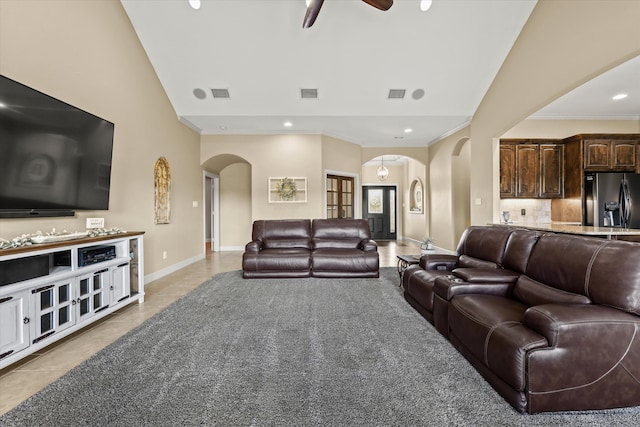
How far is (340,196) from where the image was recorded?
745 cm

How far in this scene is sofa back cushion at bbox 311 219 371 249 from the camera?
4.95 meters

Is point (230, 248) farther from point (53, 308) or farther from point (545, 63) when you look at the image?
point (545, 63)

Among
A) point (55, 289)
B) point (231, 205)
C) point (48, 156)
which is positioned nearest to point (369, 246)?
point (55, 289)

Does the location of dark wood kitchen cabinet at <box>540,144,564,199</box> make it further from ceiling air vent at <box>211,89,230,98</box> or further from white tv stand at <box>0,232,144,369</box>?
white tv stand at <box>0,232,144,369</box>

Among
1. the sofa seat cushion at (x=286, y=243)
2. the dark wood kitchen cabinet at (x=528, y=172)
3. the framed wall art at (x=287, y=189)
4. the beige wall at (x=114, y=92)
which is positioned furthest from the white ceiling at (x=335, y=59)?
the sofa seat cushion at (x=286, y=243)

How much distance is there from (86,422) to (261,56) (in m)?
4.71

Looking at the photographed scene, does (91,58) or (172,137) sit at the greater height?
(91,58)

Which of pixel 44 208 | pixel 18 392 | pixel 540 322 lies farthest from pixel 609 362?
pixel 44 208

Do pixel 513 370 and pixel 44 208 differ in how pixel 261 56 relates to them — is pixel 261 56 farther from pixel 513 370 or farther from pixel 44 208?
pixel 513 370

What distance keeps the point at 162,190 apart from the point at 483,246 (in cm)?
481

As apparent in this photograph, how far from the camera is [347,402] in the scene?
160cm

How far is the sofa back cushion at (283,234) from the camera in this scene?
4941 millimetres

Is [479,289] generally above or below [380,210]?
below

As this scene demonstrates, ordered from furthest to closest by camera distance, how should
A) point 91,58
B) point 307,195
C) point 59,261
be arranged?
point 307,195 → point 91,58 → point 59,261
